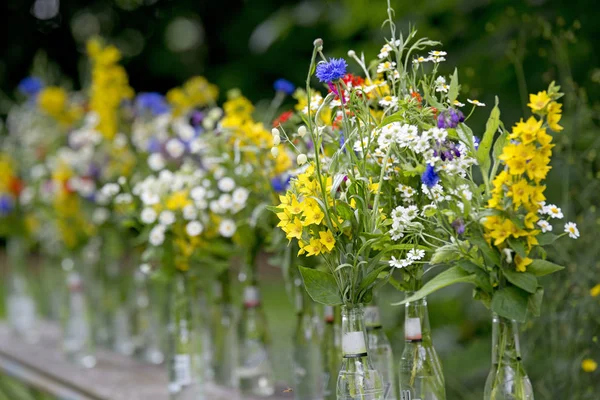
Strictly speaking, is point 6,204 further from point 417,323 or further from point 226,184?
point 417,323

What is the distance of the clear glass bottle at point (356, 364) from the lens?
1.10 metres


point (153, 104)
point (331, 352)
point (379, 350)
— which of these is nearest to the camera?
point (379, 350)

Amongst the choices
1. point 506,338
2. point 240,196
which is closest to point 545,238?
point 506,338

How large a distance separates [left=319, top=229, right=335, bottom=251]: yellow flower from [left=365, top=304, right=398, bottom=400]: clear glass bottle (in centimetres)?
31

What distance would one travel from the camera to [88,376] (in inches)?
83.1

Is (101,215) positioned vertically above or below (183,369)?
above

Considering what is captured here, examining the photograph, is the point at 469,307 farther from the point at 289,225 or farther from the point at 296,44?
the point at 296,44

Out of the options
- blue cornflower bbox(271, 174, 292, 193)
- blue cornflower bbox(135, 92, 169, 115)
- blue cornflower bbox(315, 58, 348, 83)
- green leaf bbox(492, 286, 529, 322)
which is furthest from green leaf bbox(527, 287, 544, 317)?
blue cornflower bbox(135, 92, 169, 115)

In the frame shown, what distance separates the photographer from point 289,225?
41.9 inches

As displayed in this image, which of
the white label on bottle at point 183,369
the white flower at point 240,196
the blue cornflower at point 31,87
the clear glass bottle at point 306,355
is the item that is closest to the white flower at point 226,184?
the white flower at point 240,196

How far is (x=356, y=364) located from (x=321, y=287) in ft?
0.37

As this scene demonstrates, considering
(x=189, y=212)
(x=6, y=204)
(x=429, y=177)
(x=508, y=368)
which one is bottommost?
→ (x=508, y=368)

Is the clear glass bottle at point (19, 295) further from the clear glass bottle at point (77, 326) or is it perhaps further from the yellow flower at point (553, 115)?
the yellow flower at point (553, 115)

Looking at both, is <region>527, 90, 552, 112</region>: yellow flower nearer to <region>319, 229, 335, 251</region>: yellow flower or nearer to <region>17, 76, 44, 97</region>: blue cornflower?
<region>319, 229, 335, 251</region>: yellow flower
